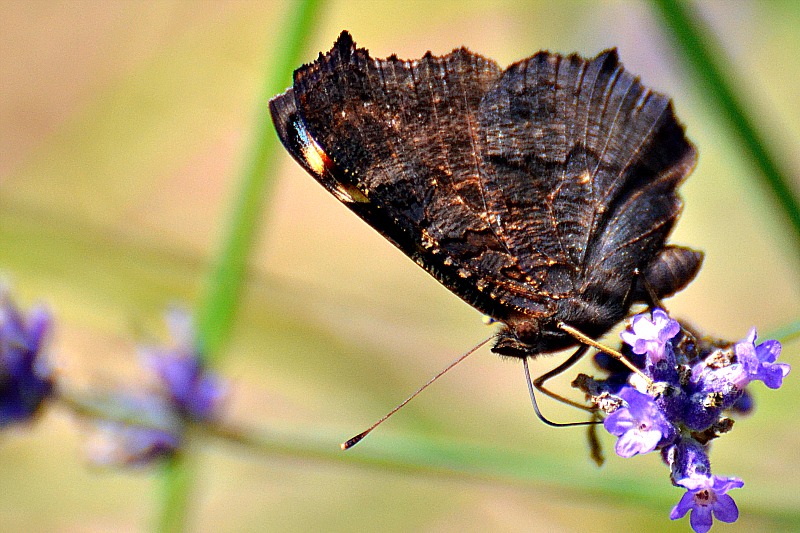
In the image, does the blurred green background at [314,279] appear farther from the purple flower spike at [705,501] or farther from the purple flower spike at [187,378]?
the purple flower spike at [705,501]

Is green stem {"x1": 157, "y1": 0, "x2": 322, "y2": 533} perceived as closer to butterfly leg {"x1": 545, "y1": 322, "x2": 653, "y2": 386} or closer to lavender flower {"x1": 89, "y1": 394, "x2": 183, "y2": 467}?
lavender flower {"x1": 89, "y1": 394, "x2": 183, "y2": 467}

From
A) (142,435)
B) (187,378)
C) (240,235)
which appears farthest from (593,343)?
(142,435)

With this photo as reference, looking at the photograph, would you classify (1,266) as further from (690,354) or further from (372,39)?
(372,39)

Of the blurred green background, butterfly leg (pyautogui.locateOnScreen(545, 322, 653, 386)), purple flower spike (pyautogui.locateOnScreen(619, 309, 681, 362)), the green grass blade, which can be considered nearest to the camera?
purple flower spike (pyautogui.locateOnScreen(619, 309, 681, 362))

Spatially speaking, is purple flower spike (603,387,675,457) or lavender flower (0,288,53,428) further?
lavender flower (0,288,53,428)

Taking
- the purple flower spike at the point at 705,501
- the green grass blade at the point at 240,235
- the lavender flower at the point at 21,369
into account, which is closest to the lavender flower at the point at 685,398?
the purple flower spike at the point at 705,501

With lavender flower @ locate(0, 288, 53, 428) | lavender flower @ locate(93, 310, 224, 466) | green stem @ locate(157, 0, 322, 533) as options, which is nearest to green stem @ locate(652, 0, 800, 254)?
green stem @ locate(157, 0, 322, 533)

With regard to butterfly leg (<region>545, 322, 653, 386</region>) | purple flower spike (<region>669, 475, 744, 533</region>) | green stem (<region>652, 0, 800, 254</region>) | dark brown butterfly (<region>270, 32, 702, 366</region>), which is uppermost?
green stem (<region>652, 0, 800, 254</region>)
